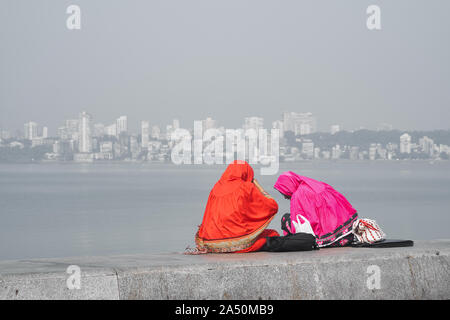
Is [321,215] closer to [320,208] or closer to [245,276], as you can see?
[320,208]

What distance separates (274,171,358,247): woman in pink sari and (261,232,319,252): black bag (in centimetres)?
39

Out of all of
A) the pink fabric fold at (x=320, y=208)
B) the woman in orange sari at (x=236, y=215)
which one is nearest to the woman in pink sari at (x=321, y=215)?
the pink fabric fold at (x=320, y=208)

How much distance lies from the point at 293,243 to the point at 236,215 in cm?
64

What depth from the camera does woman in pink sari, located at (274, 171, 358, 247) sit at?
777cm

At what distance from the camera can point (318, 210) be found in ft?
25.7

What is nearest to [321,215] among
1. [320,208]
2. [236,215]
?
[320,208]

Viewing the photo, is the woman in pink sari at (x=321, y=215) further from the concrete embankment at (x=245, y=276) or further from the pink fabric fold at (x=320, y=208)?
the concrete embankment at (x=245, y=276)

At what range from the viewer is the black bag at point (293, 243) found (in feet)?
23.7

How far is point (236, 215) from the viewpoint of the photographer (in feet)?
24.4


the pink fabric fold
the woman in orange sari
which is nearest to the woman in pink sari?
the pink fabric fold

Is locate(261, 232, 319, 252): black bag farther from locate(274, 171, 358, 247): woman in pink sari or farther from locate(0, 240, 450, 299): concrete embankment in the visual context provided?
locate(274, 171, 358, 247): woman in pink sari

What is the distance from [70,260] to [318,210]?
2.66 m
